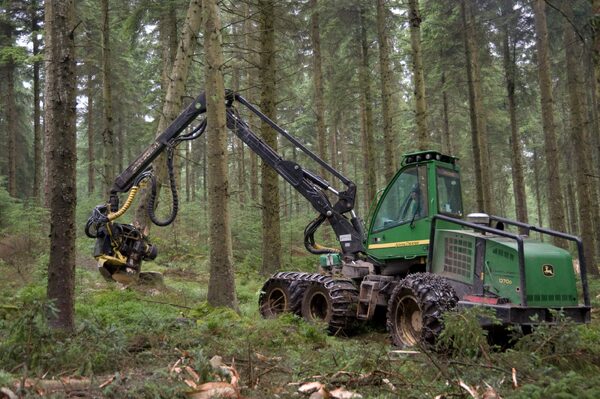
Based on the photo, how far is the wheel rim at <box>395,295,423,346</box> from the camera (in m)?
7.49

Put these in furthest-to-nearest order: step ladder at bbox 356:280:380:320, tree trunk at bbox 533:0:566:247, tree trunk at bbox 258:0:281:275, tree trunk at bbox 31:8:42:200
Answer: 1. tree trunk at bbox 31:8:42:200
2. tree trunk at bbox 533:0:566:247
3. tree trunk at bbox 258:0:281:275
4. step ladder at bbox 356:280:380:320

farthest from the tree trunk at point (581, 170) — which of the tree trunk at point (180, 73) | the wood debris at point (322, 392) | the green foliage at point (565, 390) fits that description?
the wood debris at point (322, 392)

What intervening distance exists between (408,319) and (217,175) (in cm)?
392

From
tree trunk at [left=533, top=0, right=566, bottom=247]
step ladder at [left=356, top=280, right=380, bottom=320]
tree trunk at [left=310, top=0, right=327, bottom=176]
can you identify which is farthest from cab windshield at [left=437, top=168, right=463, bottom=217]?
tree trunk at [left=310, top=0, right=327, bottom=176]

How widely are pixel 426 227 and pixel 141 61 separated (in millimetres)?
26957

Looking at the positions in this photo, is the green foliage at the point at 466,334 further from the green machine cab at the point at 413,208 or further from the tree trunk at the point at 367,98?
the tree trunk at the point at 367,98

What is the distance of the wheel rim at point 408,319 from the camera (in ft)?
24.6

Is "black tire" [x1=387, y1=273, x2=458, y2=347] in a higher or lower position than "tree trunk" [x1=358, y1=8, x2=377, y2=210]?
lower

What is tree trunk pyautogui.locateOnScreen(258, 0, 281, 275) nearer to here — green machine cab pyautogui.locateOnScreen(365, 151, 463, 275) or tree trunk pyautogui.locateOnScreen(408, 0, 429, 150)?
tree trunk pyautogui.locateOnScreen(408, 0, 429, 150)

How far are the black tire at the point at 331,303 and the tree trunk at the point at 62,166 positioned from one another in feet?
13.7

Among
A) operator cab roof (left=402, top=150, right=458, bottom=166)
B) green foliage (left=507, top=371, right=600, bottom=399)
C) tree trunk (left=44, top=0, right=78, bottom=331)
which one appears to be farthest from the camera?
operator cab roof (left=402, top=150, right=458, bottom=166)

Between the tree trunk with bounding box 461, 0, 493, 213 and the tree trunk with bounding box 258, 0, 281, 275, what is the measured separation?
27.4ft

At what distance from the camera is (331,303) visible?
8.70 m

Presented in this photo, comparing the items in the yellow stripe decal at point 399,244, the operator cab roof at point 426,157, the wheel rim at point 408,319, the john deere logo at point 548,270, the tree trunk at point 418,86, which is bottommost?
the wheel rim at point 408,319
